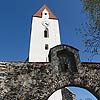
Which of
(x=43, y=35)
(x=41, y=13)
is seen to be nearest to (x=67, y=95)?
(x=43, y=35)

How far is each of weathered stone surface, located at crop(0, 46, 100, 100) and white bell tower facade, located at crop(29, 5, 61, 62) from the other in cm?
1321

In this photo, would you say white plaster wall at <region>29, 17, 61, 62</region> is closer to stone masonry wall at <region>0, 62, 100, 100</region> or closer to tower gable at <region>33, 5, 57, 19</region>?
tower gable at <region>33, 5, 57, 19</region>

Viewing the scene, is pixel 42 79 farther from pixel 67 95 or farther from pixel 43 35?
pixel 43 35

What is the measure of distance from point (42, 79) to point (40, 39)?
16379mm

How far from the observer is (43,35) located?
2906 cm

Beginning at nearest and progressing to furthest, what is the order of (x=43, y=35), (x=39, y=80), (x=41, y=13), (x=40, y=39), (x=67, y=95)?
1. (x=39, y=80)
2. (x=67, y=95)
3. (x=40, y=39)
4. (x=43, y=35)
5. (x=41, y=13)

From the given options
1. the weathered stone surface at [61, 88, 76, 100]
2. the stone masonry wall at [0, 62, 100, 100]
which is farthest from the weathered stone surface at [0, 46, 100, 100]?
the weathered stone surface at [61, 88, 76, 100]

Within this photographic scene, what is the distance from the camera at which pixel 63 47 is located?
13.6 meters

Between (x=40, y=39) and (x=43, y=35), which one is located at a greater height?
(x=43, y=35)

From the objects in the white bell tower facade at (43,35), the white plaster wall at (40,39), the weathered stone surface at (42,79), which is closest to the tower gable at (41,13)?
the white bell tower facade at (43,35)

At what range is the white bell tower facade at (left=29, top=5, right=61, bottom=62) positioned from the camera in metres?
26.6

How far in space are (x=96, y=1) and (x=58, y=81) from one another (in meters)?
5.16

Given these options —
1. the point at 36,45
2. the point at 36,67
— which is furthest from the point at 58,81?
the point at 36,45

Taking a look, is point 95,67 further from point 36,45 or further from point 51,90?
point 36,45
